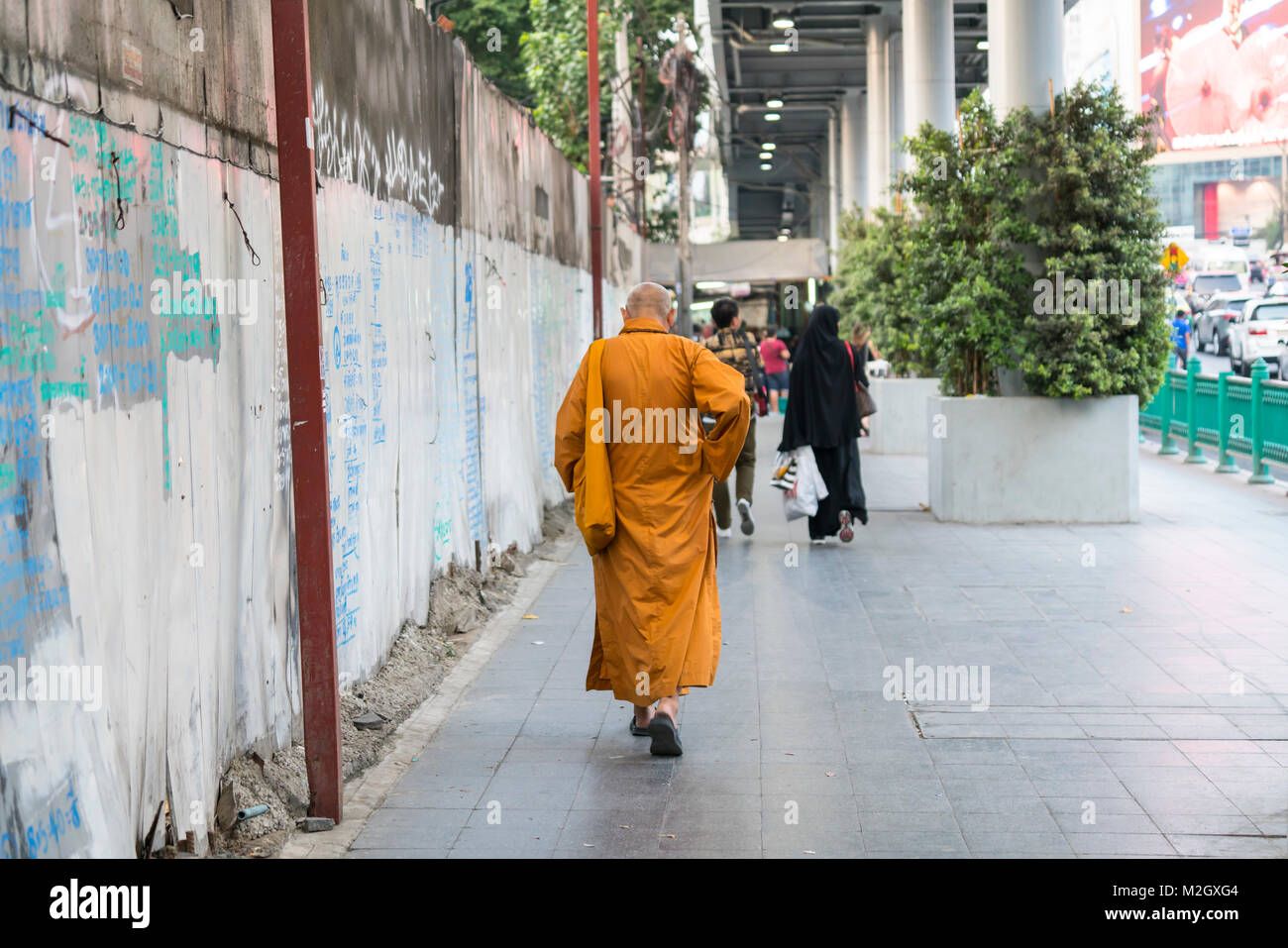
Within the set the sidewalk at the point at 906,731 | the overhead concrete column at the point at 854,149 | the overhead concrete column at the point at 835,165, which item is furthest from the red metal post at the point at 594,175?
the overhead concrete column at the point at 835,165

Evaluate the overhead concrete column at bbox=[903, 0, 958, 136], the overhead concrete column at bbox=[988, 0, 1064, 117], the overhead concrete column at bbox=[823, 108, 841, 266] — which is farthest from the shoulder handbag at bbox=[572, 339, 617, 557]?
the overhead concrete column at bbox=[823, 108, 841, 266]

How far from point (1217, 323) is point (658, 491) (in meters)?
35.2

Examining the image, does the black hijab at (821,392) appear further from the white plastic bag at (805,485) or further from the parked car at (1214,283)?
the parked car at (1214,283)

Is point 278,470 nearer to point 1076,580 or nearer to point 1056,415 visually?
point 1076,580

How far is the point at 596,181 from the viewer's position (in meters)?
16.7

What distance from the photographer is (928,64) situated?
2331cm

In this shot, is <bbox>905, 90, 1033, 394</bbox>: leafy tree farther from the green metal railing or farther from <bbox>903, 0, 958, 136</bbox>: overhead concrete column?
<bbox>903, 0, 958, 136</bbox>: overhead concrete column

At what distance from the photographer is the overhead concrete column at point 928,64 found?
75.7ft

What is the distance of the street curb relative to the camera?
187 inches

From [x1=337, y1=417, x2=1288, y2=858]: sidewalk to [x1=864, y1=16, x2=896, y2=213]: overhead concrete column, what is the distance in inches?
862

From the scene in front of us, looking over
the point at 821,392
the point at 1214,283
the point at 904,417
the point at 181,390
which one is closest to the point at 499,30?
the point at 904,417

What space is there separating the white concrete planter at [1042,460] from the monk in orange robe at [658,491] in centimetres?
663

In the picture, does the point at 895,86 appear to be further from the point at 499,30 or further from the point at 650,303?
the point at 650,303
